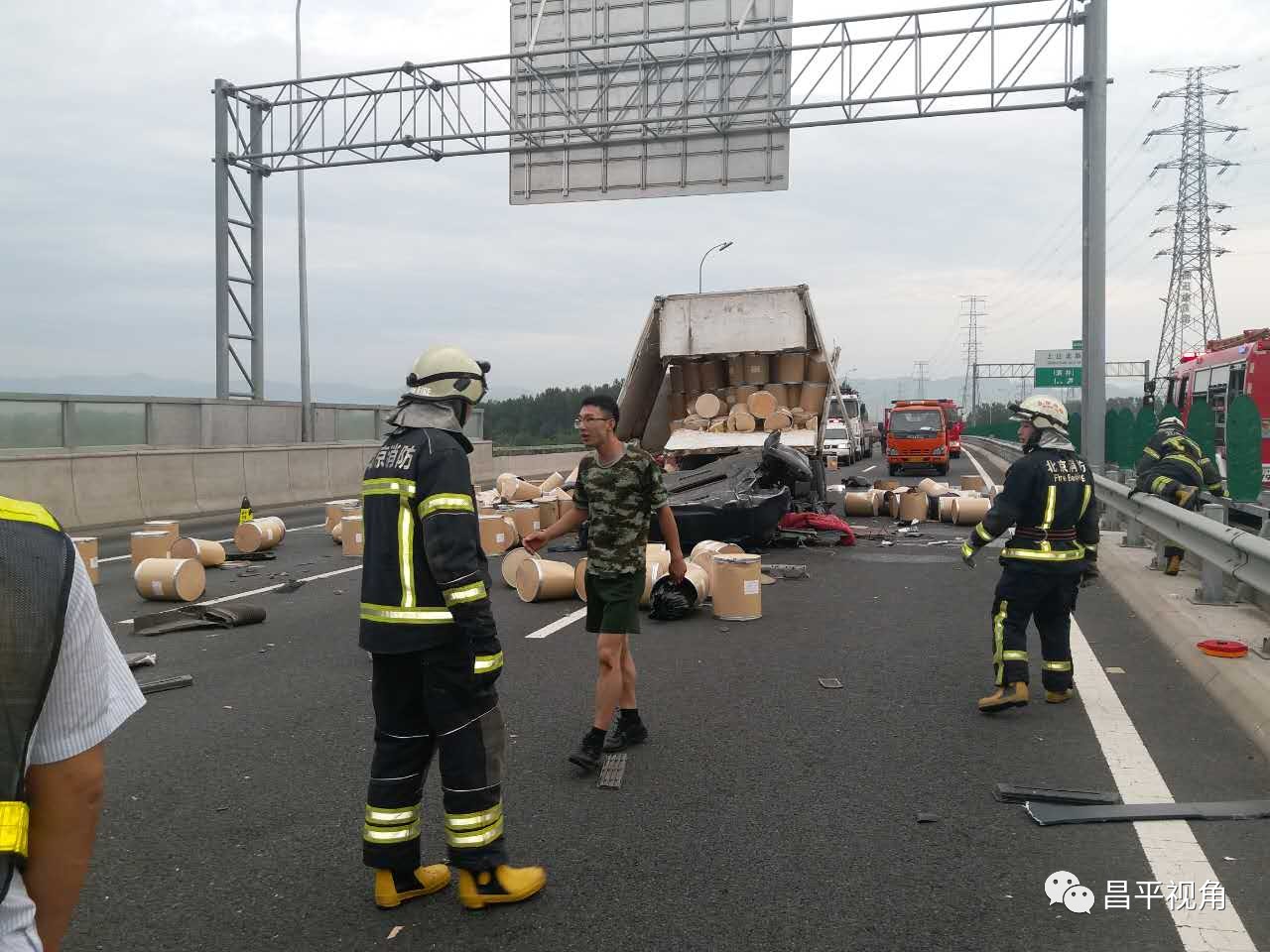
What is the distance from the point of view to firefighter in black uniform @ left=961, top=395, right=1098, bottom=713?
5793 millimetres

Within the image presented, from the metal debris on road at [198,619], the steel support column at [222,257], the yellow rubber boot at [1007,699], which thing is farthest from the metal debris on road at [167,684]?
the steel support column at [222,257]

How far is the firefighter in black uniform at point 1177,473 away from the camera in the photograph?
9977 millimetres

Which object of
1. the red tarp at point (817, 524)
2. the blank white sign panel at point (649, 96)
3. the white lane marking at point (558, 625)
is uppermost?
the blank white sign panel at point (649, 96)

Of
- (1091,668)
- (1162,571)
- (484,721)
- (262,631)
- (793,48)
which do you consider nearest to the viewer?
(484,721)

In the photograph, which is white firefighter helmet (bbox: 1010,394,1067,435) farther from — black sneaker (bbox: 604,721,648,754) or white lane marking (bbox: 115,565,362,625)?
white lane marking (bbox: 115,565,362,625)

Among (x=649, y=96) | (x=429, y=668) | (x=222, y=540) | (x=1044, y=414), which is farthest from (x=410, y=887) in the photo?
(x=649, y=96)

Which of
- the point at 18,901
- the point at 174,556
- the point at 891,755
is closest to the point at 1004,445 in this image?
the point at 174,556

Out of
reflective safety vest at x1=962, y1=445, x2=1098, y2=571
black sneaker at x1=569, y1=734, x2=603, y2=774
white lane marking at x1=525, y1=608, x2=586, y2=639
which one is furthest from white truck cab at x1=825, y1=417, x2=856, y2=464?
black sneaker at x1=569, y1=734, x2=603, y2=774

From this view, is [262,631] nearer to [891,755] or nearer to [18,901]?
[891,755]

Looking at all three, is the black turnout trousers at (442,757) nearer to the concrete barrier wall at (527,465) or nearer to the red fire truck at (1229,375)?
the red fire truck at (1229,375)

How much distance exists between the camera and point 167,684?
645 cm

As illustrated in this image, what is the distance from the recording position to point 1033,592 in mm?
5805

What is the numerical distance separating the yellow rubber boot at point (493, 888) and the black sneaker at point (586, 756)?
1.25 metres

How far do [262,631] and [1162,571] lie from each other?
8.19 meters
